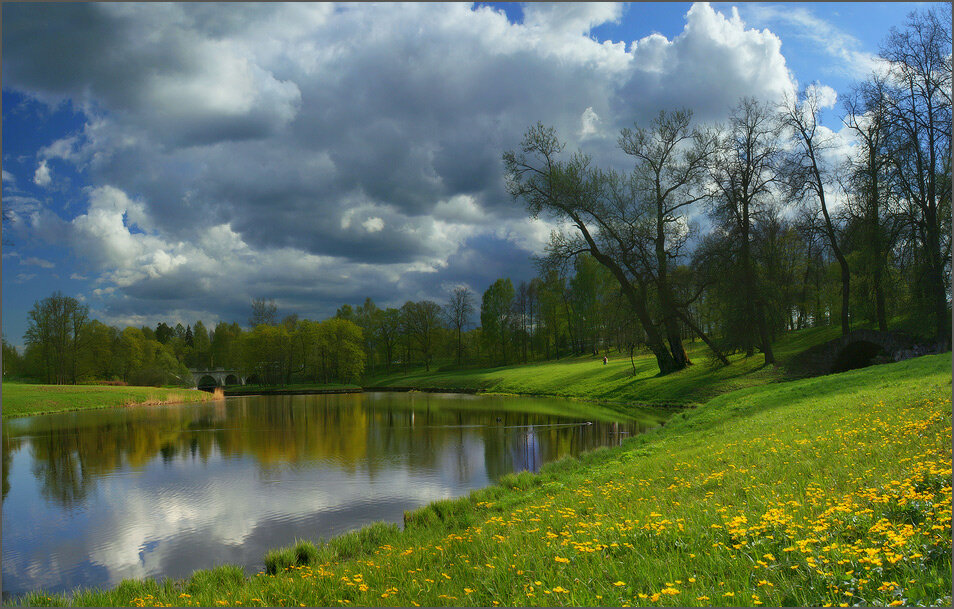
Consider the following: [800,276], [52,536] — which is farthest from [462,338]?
[52,536]

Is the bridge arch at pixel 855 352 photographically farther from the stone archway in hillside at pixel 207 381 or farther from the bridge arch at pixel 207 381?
the stone archway in hillside at pixel 207 381

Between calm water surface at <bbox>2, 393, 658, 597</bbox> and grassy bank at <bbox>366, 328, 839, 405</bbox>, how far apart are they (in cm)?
663

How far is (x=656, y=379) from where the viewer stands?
3638 centimetres

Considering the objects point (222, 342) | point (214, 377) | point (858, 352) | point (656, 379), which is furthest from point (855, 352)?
point (222, 342)

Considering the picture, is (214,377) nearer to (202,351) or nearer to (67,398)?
(202,351)

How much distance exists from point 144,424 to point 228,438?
10158 millimetres

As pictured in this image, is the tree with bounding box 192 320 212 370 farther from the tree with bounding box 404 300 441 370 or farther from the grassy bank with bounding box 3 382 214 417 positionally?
the grassy bank with bounding box 3 382 214 417

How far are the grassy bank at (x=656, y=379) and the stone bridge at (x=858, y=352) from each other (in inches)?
55.4

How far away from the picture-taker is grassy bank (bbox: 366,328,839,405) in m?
29.9

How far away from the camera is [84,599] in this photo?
7.01m

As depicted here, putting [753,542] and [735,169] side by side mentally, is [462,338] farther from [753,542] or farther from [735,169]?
[753,542]

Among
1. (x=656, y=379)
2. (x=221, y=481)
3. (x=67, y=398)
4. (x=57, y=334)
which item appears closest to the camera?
(x=221, y=481)

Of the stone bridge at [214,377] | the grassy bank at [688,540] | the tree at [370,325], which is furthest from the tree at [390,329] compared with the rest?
the grassy bank at [688,540]

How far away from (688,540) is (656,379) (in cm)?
3239
